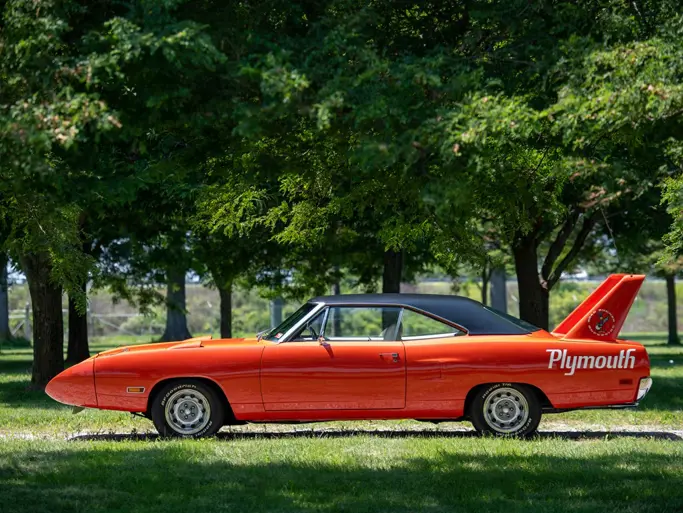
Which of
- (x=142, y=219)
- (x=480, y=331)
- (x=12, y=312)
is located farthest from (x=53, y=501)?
(x=12, y=312)

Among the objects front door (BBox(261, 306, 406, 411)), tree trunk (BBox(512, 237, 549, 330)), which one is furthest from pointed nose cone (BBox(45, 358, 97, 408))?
tree trunk (BBox(512, 237, 549, 330))

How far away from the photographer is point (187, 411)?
11.5 m

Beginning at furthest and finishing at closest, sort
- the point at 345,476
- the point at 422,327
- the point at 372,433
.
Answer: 1. the point at 372,433
2. the point at 422,327
3. the point at 345,476

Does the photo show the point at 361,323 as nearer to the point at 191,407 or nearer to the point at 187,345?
the point at 187,345

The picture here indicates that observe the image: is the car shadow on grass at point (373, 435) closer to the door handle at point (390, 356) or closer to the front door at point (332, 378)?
the front door at point (332, 378)

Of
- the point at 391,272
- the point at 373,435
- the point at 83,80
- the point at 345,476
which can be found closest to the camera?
the point at 83,80

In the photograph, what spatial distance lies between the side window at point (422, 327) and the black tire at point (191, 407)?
6.52 ft

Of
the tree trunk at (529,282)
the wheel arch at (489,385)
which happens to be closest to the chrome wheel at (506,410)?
the wheel arch at (489,385)

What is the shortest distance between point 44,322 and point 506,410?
36.0 feet

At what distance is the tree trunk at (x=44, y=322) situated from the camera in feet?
65.1

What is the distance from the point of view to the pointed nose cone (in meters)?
11.5

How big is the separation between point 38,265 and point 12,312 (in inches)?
1760

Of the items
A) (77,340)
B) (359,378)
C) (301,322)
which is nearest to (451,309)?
(359,378)

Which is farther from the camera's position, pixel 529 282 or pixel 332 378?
pixel 529 282
